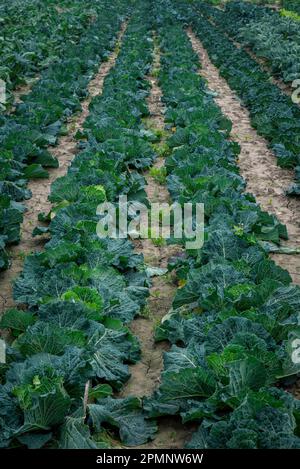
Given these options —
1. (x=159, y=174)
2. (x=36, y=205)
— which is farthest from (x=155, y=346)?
(x=159, y=174)

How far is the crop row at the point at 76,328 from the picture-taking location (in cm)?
337

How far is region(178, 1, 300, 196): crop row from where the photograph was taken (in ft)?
27.1

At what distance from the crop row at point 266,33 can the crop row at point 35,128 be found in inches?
170

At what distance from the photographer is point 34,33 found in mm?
15766

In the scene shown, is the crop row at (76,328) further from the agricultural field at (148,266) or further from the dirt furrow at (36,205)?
the dirt furrow at (36,205)

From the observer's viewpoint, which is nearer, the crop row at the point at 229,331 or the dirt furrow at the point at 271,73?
the crop row at the point at 229,331

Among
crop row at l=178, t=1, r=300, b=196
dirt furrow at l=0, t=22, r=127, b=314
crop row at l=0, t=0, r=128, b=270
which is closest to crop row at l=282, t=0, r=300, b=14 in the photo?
crop row at l=178, t=1, r=300, b=196

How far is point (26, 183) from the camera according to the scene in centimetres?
740

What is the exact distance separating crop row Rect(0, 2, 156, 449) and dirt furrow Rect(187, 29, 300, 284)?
4.93 ft

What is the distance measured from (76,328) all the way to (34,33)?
1342 cm

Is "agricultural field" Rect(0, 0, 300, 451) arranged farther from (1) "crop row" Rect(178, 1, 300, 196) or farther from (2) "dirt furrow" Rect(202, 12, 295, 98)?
(2) "dirt furrow" Rect(202, 12, 295, 98)

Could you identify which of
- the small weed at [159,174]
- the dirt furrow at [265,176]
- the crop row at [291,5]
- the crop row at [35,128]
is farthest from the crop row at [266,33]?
the small weed at [159,174]

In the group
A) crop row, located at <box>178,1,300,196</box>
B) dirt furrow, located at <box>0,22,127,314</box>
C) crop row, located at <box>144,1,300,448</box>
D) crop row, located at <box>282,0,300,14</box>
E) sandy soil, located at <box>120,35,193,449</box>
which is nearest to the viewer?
crop row, located at <box>144,1,300,448</box>
